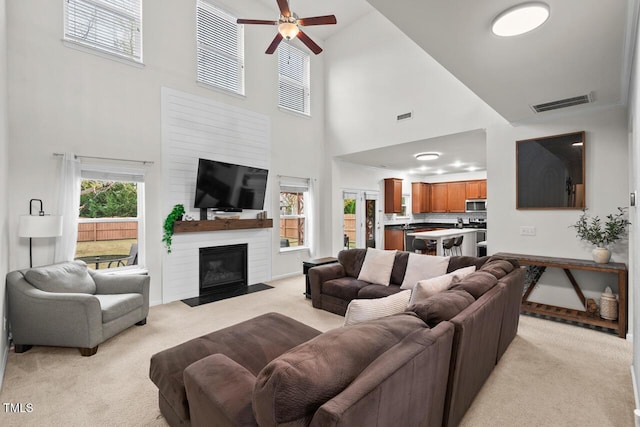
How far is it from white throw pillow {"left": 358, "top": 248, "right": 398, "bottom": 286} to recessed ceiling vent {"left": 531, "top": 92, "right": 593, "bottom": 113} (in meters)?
2.44

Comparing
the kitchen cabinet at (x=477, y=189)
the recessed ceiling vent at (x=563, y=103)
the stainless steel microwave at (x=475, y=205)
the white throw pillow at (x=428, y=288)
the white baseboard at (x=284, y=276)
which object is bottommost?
the white baseboard at (x=284, y=276)

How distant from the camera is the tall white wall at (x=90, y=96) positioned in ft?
11.2

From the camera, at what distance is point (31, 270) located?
305 centimetres

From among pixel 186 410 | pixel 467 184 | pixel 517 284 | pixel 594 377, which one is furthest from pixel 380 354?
pixel 467 184

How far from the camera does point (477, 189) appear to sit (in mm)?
8938

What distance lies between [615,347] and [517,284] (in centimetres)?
129

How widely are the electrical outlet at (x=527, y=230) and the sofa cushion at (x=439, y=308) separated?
298cm

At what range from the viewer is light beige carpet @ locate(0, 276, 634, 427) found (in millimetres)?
2045

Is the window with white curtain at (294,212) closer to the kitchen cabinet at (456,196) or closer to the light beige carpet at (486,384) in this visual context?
the light beige carpet at (486,384)

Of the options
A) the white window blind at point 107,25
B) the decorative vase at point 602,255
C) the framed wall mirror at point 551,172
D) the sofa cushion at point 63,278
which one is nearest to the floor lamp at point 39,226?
the sofa cushion at point 63,278

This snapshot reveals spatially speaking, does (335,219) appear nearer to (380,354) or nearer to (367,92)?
(367,92)

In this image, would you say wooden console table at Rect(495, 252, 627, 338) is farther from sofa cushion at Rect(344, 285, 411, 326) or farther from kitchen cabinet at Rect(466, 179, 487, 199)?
kitchen cabinet at Rect(466, 179, 487, 199)

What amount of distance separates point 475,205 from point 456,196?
0.69 metres

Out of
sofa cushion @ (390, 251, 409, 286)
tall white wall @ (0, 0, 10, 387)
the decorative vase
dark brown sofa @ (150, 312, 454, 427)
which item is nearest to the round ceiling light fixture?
sofa cushion @ (390, 251, 409, 286)
